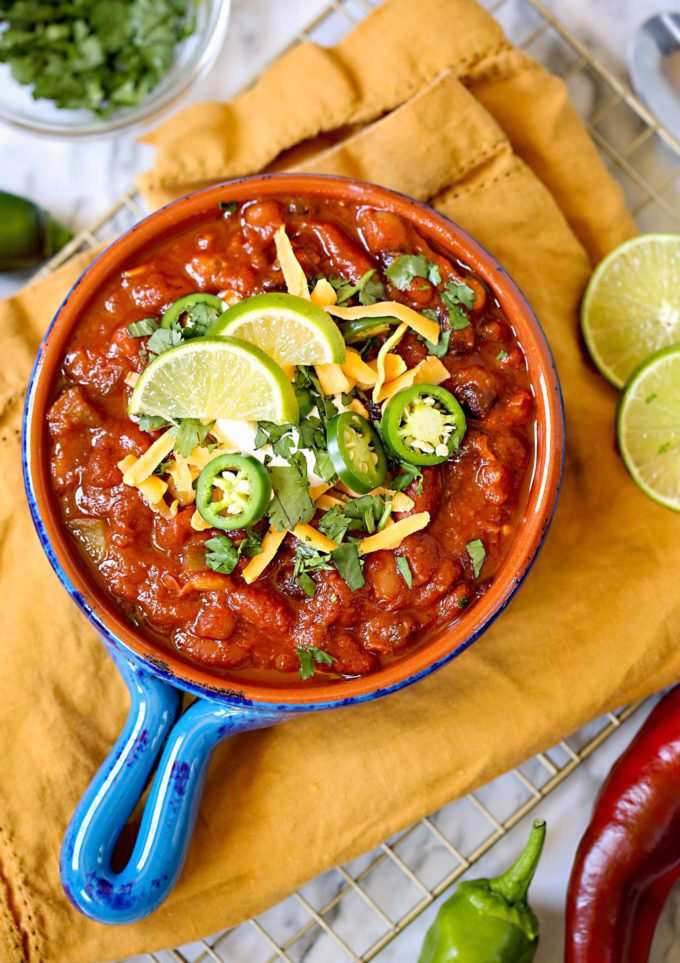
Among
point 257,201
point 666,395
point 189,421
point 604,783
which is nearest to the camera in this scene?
point 189,421

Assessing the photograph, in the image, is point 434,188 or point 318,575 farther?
point 434,188

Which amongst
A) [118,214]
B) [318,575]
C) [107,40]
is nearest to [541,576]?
[318,575]

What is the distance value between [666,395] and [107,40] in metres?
2.41

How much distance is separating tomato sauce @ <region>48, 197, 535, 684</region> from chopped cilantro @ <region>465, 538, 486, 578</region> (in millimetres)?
12

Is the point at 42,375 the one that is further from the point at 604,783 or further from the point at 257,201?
the point at 604,783

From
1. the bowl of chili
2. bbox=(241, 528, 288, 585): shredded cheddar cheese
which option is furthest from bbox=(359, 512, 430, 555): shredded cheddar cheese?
bbox=(241, 528, 288, 585): shredded cheddar cheese

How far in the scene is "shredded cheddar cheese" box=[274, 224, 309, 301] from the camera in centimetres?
270

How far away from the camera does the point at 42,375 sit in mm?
2812

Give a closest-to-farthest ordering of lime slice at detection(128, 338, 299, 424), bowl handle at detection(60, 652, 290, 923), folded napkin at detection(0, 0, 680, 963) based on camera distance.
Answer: lime slice at detection(128, 338, 299, 424)
bowl handle at detection(60, 652, 290, 923)
folded napkin at detection(0, 0, 680, 963)

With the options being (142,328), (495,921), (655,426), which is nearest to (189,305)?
(142,328)

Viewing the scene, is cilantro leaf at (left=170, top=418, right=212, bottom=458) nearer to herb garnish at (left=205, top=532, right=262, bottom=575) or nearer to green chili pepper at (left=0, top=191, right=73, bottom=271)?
herb garnish at (left=205, top=532, right=262, bottom=575)

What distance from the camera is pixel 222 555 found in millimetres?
2691

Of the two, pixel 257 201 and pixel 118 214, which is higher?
pixel 257 201

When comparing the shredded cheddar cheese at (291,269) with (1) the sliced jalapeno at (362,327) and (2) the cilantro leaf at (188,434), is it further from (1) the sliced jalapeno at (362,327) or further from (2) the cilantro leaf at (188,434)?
(2) the cilantro leaf at (188,434)
